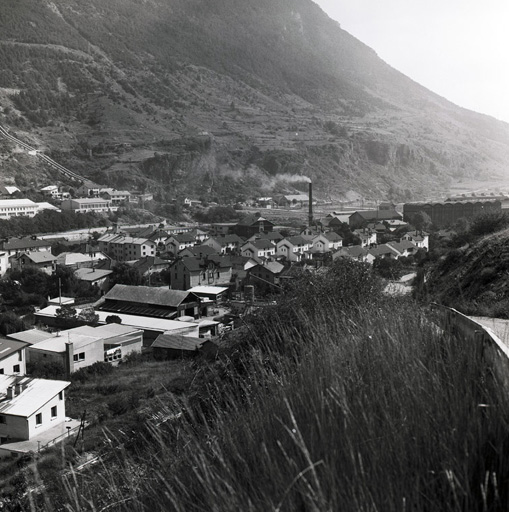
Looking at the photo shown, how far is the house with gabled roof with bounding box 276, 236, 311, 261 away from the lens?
2656cm

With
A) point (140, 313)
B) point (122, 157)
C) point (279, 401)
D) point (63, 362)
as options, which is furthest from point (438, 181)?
point (279, 401)

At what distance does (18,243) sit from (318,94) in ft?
272

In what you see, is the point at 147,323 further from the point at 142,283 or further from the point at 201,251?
the point at 201,251

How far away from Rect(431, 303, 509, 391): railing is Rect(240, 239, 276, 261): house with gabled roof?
2217 centimetres

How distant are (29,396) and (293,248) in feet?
60.7

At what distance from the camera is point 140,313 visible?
55.8ft

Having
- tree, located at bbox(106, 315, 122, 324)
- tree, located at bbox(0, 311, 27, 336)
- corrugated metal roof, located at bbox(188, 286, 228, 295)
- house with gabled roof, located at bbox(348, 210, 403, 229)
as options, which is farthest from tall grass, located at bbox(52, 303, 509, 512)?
house with gabled roof, located at bbox(348, 210, 403, 229)

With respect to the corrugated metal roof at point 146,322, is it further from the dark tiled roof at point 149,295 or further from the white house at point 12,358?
the white house at point 12,358

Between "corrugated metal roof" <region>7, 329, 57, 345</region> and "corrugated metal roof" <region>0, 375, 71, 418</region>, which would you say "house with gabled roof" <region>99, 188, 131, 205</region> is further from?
"corrugated metal roof" <region>0, 375, 71, 418</region>

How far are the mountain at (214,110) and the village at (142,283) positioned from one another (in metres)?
13.2

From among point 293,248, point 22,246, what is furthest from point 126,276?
point 293,248

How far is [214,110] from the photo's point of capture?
77.4 m

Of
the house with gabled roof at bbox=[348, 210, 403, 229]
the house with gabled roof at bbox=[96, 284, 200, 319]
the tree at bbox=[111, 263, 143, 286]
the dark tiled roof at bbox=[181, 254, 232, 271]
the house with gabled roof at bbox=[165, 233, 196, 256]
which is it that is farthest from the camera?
the house with gabled roof at bbox=[348, 210, 403, 229]

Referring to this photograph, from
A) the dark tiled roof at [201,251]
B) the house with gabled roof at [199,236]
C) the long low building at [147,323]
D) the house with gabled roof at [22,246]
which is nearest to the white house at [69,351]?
the long low building at [147,323]
